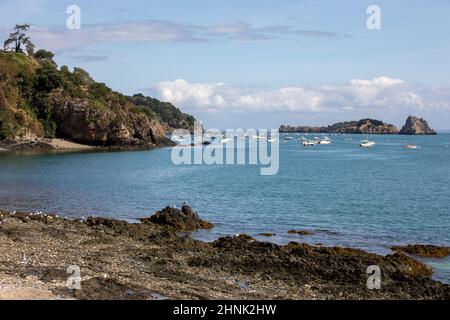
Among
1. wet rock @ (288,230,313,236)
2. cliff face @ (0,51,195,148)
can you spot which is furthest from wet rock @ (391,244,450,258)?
cliff face @ (0,51,195,148)

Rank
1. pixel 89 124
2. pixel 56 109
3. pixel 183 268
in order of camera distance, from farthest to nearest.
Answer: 1. pixel 56 109
2. pixel 89 124
3. pixel 183 268

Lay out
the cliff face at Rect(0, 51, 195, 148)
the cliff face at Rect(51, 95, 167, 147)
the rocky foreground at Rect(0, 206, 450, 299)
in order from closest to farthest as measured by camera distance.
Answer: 1. the rocky foreground at Rect(0, 206, 450, 299)
2. the cliff face at Rect(0, 51, 195, 148)
3. the cliff face at Rect(51, 95, 167, 147)

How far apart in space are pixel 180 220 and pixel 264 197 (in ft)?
57.8

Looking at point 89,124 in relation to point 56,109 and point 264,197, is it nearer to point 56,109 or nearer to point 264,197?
point 56,109

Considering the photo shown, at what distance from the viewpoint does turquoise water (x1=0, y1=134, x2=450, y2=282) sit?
35156 mm

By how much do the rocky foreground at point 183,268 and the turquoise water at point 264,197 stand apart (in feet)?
12.4

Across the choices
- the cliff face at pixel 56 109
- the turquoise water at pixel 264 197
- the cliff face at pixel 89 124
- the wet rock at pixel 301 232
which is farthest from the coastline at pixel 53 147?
the wet rock at pixel 301 232

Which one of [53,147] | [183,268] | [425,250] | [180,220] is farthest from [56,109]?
[183,268]

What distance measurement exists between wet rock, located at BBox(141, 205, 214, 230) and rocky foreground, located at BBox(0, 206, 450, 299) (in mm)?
4543

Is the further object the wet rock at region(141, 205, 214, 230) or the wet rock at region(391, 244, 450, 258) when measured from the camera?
the wet rock at region(141, 205, 214, 230)

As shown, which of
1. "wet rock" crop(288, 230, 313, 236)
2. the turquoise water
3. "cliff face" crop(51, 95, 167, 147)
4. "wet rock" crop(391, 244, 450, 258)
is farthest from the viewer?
"cliff face" crop(51, 95, 167, 147)

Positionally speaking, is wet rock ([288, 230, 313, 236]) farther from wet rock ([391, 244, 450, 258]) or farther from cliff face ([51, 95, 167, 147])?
cliff face ([51, 95, 167, 147])

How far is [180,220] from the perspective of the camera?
34.8 metres

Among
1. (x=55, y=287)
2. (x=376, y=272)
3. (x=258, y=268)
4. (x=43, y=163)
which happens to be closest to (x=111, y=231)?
(x=258, y=268)
